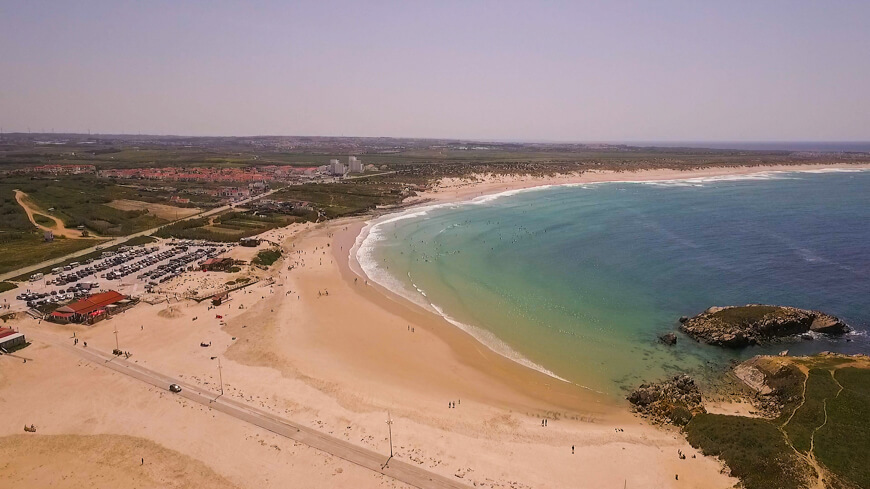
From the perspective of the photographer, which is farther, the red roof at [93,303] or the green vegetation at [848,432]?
the red roof at [93,303]

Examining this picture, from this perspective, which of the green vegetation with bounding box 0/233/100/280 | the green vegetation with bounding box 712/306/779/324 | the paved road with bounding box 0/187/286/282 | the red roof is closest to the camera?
the green vegetation with bounding box 712/306/779/324

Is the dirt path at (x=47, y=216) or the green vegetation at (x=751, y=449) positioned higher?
the dirt path at (x=47, y=216)

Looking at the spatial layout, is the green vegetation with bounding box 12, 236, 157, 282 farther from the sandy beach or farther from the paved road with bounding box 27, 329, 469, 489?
the paved road with bounding box 27, 329, 469, 489

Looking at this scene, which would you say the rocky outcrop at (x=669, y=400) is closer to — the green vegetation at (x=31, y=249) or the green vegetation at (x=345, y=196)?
the green vegetation at (x=31, y=249)

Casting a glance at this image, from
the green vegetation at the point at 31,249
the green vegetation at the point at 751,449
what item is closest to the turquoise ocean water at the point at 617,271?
the green vegetation at the point at 751,449

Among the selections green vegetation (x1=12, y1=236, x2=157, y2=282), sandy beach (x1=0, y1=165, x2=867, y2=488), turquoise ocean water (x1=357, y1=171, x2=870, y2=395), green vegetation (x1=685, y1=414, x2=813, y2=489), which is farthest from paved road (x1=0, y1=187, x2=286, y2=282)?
green vegetation (x1=685, y1=414, x2=813, y2=489)

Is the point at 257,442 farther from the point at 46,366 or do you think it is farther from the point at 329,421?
the point at 46,366

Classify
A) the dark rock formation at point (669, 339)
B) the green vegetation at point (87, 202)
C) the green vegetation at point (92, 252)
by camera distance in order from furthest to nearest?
the green vegetation at point (87, 202) → the green vegetation at point (92, 252) → the dark rock formation at point (669, 339)

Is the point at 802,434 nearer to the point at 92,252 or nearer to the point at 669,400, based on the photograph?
the point at 669,400
